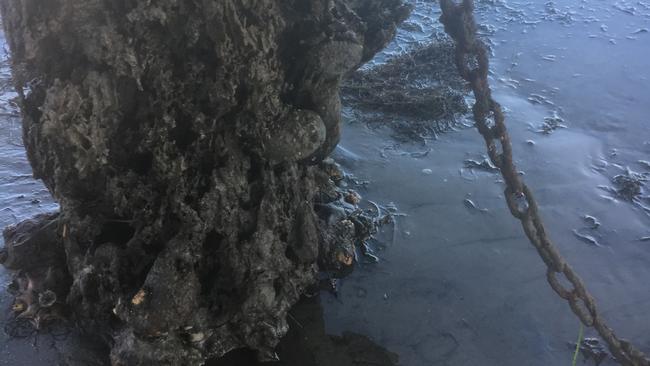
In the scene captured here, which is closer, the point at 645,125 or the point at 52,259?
the point at 52,259

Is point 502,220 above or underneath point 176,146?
underneath

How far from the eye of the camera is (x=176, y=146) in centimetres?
315

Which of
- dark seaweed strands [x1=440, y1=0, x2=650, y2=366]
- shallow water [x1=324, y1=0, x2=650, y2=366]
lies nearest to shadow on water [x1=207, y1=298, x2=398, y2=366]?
shallow water [x1=324, y1=0, x2=650, y2=366]

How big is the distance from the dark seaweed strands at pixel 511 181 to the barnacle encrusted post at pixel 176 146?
3.58 ft

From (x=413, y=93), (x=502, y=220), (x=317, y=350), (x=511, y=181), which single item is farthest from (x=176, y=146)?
(x=413, y=93)

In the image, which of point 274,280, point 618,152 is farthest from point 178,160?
point 618,152

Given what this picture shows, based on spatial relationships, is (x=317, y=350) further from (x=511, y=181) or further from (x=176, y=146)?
(x=511, y=181)

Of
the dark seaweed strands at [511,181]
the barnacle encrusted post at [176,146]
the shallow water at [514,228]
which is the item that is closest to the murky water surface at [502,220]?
the shallow water at [514,228]

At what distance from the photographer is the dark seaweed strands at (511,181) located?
2340 millimetres

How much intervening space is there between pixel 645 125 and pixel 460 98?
83.8 inches

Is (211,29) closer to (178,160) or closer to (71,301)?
(178,160)

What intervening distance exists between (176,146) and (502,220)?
3015mm

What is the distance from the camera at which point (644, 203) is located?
17.0ft

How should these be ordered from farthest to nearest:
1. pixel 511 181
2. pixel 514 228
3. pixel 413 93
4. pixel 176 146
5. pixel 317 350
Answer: pixel 413 93 → pixel 514 228 → pixel 317 350 → pixel 176 146 → pixel 511 181
